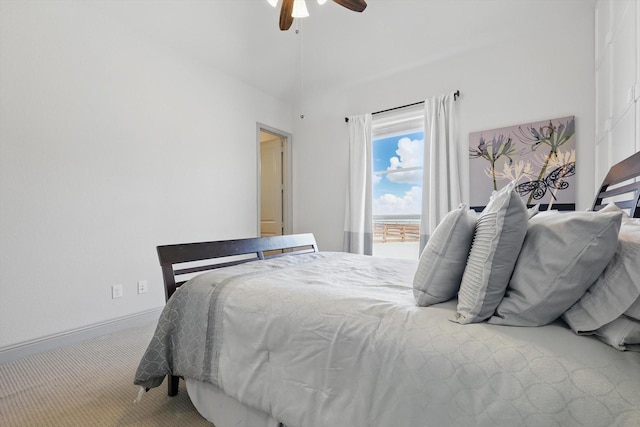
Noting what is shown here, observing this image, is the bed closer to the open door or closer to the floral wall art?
the floral wall art

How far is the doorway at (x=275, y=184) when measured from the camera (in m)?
4.85

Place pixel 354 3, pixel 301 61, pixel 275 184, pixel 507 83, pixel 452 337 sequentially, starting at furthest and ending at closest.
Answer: pixel 275 184
pixel 301 61
pixel 507 83
pixel 354 3
pixel 452 337

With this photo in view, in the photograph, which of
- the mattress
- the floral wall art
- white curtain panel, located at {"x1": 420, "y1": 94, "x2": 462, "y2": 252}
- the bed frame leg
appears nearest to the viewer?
the mattress

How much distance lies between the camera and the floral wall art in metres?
2.88

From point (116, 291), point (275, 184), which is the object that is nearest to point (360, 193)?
point (275, 184)

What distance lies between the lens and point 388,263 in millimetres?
2076

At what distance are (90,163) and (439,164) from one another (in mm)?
3495

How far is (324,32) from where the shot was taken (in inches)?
149

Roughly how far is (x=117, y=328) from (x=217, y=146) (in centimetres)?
222

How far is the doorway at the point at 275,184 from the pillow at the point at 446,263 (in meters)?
3.82

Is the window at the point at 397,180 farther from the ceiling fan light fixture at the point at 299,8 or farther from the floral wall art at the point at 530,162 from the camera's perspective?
the ceiling fan light fixture at the point at 299,8

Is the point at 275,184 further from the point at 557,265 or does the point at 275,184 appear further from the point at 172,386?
the point at 557,265

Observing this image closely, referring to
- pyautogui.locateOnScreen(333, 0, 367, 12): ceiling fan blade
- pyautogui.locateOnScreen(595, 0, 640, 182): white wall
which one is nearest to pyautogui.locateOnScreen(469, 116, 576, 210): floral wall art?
pyautogui.locateOnScreen(595, 0, 640, 182): white wall

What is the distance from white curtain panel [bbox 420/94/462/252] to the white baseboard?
10.1 ft
